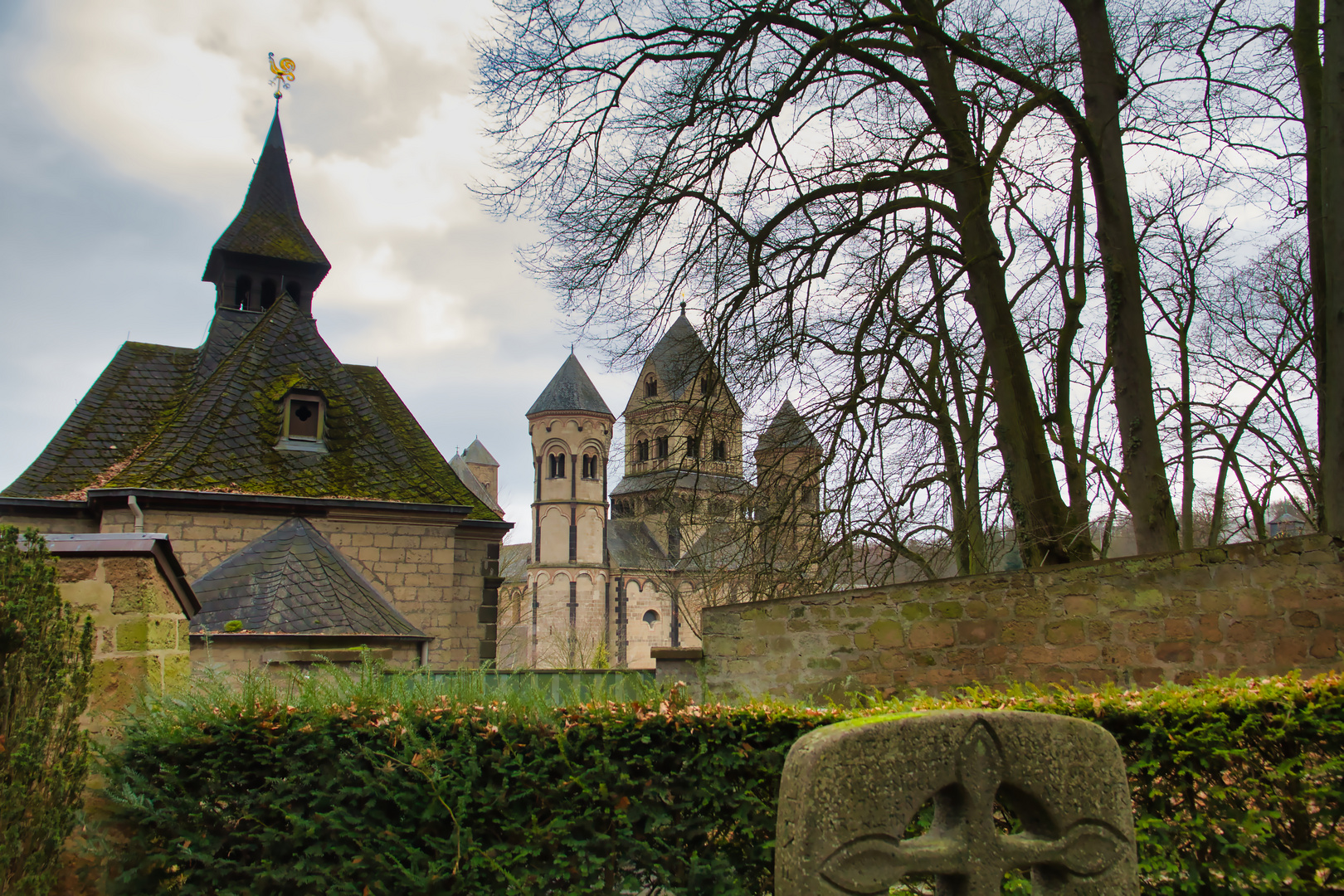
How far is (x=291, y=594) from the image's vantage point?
483 inches

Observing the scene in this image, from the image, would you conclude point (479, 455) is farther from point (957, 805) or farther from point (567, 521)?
point (957, 805)

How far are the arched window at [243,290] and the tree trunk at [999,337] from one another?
16.8 meters

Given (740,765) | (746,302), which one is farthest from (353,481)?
(740,765)

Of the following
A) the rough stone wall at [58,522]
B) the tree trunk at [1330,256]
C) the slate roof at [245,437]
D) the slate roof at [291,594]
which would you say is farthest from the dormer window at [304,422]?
the tree trunk at [1330,256]

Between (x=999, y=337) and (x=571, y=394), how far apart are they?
4877 centimetres

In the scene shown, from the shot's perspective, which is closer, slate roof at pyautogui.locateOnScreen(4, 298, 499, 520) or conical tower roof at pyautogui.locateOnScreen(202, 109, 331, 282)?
slate roof at pyautogui.locateOnScreen(4, 298, 499, 520)

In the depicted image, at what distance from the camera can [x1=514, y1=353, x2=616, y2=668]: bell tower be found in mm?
54531

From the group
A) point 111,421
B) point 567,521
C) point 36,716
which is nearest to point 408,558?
point 111,421

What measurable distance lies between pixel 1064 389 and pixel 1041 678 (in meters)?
5.51

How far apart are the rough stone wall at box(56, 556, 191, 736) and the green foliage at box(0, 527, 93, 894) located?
0.86 ft

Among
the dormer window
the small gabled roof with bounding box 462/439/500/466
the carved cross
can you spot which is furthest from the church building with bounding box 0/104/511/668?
the small gabled roof with bounding box 462/439/500/466

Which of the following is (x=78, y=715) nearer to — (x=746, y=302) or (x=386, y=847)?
(x=386, y=847)

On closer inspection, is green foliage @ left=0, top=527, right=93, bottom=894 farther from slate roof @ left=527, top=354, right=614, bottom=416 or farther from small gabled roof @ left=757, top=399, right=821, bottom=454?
slate roof @ left=527, top=354, right=614, bottom=416

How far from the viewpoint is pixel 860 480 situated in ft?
35.1
